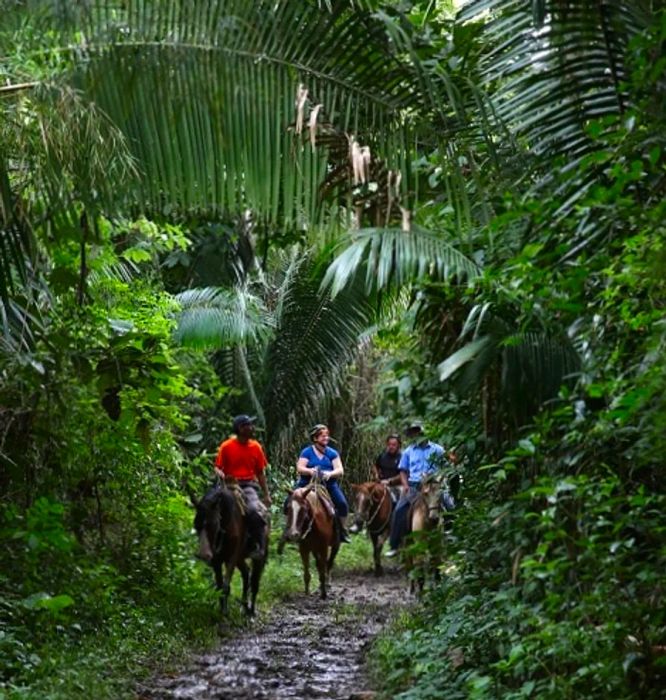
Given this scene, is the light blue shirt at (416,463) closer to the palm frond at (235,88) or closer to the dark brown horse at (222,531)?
the dark brown horse at (222,531)

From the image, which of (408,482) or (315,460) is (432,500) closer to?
(408,482)

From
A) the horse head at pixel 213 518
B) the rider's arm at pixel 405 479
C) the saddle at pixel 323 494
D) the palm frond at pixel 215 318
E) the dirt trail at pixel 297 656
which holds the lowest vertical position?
the dirt trail at pixel 297 656

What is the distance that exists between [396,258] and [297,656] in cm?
511

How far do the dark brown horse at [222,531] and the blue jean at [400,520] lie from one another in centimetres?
268

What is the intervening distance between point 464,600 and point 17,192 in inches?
160

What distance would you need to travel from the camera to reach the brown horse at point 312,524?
49.0ft

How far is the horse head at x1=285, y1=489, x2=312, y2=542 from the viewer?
48.6ft

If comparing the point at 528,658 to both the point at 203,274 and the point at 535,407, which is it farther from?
the point at 203,274

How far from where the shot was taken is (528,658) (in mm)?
5816

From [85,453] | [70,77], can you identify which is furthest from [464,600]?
[70,77]

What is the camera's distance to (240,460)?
44.3 ft

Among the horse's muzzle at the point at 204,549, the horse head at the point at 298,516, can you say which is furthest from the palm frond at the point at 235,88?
the horse head at the point at 298,516

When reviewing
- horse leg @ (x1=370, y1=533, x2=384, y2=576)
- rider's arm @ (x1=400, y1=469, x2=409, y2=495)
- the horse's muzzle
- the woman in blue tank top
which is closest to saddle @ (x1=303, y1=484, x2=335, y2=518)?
the woman in blue tank top

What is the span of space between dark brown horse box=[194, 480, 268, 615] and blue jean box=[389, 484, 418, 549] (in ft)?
8.79
